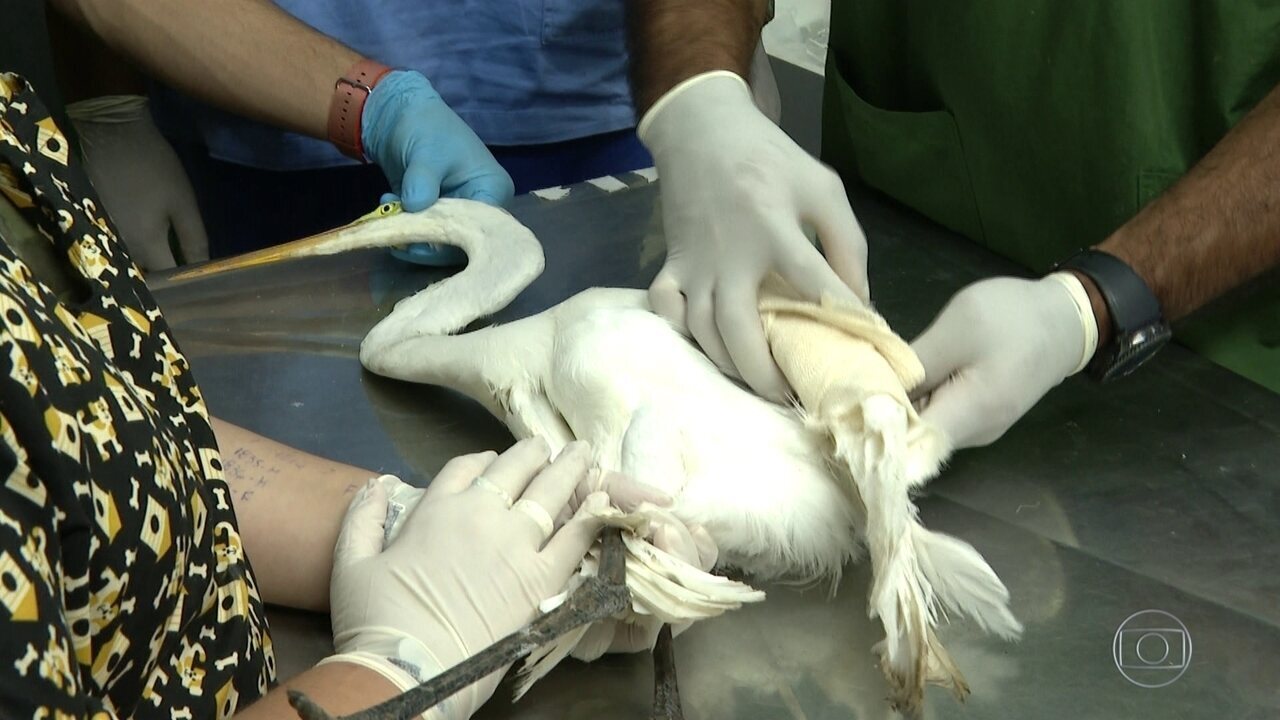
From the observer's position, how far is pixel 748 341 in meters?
1.14

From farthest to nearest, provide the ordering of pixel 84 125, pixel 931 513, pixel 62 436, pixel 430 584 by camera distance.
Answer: pixel 84 125, pixel 931 513, pixel 430 584, pixel 62 436

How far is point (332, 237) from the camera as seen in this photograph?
5.11 ft

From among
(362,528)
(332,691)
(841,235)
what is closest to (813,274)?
(841,235)

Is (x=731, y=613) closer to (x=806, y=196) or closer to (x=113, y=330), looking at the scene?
(x=806, y=196)

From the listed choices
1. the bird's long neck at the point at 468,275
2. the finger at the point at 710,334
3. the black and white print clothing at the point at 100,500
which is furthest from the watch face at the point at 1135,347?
the black and white print clothing at the point at 100,500

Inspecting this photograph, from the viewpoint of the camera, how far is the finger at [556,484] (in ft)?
3.18

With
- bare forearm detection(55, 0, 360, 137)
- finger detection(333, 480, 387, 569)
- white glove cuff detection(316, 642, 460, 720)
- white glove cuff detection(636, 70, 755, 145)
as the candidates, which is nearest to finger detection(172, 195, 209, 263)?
bare forearm detection(55, 0, 360, 137)

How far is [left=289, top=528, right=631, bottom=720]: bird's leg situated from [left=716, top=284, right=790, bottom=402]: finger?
28 centimetres

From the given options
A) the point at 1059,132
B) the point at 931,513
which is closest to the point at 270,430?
the point at 931,513

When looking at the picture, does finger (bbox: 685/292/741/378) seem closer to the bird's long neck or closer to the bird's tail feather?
the bird's tail feather

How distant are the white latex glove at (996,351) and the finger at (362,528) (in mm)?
540

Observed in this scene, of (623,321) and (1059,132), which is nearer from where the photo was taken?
(623,321)

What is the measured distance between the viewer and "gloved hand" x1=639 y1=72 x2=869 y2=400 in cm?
117

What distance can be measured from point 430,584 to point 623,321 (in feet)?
1.38
